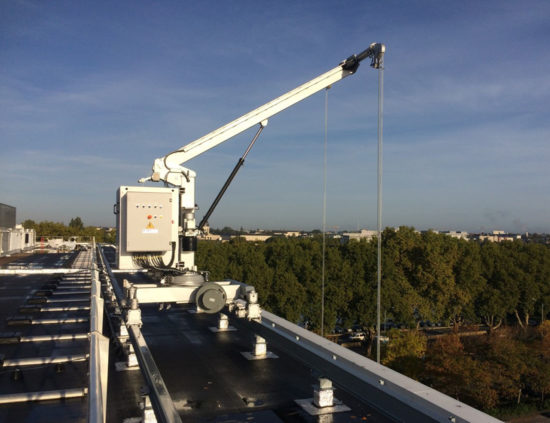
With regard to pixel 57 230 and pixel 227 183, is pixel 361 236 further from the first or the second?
pixel 227 183

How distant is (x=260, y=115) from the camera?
37.7ft

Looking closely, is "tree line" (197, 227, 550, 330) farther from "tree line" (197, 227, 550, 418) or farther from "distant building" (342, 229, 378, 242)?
"distant building" (342, 229, 378, 242)

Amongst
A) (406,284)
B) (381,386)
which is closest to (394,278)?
(406,284)

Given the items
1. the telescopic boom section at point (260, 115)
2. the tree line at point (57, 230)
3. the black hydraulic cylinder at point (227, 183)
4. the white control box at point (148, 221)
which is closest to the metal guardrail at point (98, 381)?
the white control box at point (148, 221)

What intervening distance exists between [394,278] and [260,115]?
35.3m

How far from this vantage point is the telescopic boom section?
10.2 metres

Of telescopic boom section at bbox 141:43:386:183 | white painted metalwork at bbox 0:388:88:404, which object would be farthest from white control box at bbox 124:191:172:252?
white painted metalwork at bbox 0:388:88:404

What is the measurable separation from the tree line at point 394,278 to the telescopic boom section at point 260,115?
98.0ft

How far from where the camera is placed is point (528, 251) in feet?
175

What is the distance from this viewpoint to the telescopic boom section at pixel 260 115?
1023 cm

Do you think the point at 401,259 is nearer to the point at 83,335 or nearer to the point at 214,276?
the point at 214,276

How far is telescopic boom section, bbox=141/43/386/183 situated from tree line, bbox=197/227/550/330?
29.9 m

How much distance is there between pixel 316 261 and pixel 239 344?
38.0m

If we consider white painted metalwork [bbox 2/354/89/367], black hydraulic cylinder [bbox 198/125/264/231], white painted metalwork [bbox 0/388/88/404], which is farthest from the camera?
black hydraulic cylinder [bbox 198/125/264/231]
